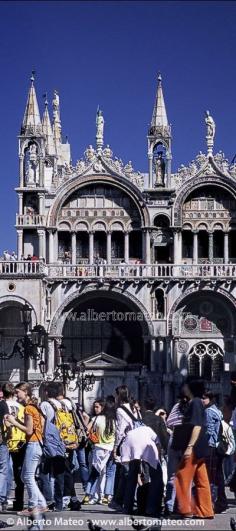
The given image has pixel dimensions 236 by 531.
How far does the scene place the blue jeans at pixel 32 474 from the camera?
57.6ft

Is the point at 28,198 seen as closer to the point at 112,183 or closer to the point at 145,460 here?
the point at 112,183

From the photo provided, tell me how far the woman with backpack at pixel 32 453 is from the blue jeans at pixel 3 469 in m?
0.85

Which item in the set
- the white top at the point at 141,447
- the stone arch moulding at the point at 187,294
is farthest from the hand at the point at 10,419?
the stone arch moulding at the point at 187,294

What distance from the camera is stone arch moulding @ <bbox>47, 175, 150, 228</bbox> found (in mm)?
50719

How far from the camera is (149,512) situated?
18.2m

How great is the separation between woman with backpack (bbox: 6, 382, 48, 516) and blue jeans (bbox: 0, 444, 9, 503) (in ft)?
2.80

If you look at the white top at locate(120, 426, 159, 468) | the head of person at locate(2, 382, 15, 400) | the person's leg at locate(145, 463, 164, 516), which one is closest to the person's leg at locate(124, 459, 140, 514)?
the white top at locate(120, 426, 159, 468)

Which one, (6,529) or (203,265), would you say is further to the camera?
(203,265)

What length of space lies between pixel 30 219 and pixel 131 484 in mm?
32756

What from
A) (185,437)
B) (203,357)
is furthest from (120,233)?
(185,437)

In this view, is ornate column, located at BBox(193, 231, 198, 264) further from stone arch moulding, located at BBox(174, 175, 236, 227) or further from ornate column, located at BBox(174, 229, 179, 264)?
stone arch moulding, located at BBox(174, 175, 236, 227)

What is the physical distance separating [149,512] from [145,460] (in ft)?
2.56

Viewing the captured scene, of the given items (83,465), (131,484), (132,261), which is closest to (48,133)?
(132,261)

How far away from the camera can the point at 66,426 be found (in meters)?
Answer: 19.6
